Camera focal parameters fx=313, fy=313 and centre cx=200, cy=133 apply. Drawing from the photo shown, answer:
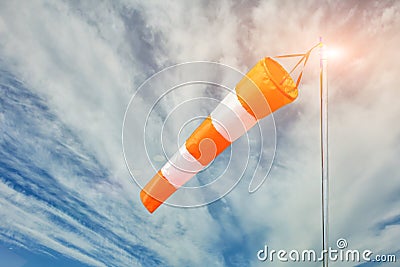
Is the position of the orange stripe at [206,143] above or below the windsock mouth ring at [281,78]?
below

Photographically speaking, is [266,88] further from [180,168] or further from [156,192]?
[156,192]

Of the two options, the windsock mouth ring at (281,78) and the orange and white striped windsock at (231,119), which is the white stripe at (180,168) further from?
the windsock mouth ring at (281,78)

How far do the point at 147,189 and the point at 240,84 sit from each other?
3585 mm

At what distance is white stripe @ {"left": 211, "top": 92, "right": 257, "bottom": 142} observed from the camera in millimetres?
5484

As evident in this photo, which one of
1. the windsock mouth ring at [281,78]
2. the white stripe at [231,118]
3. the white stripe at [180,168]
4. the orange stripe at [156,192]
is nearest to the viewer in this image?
the windsock mouth ring at [281,78]

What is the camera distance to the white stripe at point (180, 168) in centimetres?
636

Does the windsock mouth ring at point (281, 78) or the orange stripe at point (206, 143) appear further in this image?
the orange stripe at point (206, 143)

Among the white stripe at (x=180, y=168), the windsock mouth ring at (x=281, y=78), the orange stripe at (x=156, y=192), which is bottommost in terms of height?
the orange stripe at (x=156, y=192)

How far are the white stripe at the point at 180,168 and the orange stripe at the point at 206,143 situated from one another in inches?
6.3

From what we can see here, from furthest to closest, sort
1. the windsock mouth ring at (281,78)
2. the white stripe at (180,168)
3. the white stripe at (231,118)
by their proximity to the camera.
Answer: the white stripe at (180,168) → the white stripe at (231,118) → the windsock mouth ring at (281,78)

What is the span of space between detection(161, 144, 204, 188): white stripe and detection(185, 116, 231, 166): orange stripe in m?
0.16

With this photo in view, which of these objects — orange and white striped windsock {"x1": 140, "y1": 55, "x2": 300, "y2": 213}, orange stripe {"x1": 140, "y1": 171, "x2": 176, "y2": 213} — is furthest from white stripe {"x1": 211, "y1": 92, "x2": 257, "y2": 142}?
orange stripe {"x1": 140, "y1": 171, "x2": 176, "y2": 213}

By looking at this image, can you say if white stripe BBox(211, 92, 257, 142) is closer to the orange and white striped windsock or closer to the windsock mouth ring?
the orange and white striped windsock

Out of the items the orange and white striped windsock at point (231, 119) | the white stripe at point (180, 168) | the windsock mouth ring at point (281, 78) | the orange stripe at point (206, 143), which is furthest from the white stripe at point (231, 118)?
the white stripe at point (180, 168)
